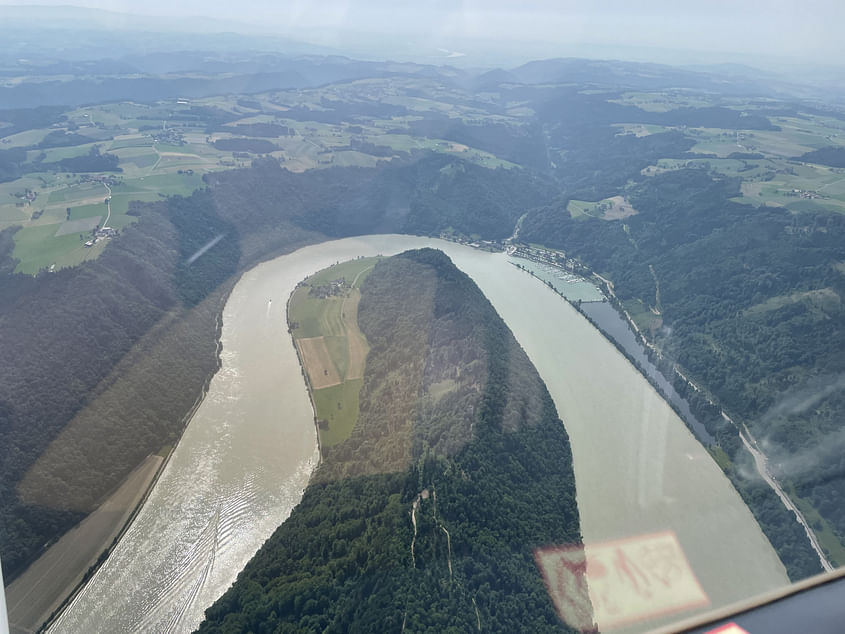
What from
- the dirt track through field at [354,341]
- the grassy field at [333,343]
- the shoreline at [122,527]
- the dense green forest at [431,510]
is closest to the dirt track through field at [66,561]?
the shoreline at [122,527]

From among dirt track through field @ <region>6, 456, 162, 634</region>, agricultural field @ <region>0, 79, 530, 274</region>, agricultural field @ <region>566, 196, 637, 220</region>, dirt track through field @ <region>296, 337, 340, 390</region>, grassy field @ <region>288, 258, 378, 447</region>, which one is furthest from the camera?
agricultural field @ <region>566, 196, 637, 220</region>

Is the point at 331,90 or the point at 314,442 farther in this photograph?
the point at 331,90

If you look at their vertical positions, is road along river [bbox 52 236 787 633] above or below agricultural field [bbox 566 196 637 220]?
above

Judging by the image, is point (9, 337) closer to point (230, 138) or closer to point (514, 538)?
point (514, 538)

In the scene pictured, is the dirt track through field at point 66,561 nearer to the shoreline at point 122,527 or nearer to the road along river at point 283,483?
the shoreline at point 122,527

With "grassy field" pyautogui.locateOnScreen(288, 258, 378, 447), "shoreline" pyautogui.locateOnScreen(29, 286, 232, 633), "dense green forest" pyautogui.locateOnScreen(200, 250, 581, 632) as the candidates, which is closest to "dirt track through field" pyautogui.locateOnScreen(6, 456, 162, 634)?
"shoreline" pyautogui.locateOnScreen(29, 286, 232, 633)

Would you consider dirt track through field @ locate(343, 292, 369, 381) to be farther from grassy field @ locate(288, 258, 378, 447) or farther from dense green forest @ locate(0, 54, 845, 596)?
dense green forest @ locate(0, 54, 845, 596)

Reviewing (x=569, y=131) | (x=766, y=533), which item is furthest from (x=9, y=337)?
(x=569, y=131)
